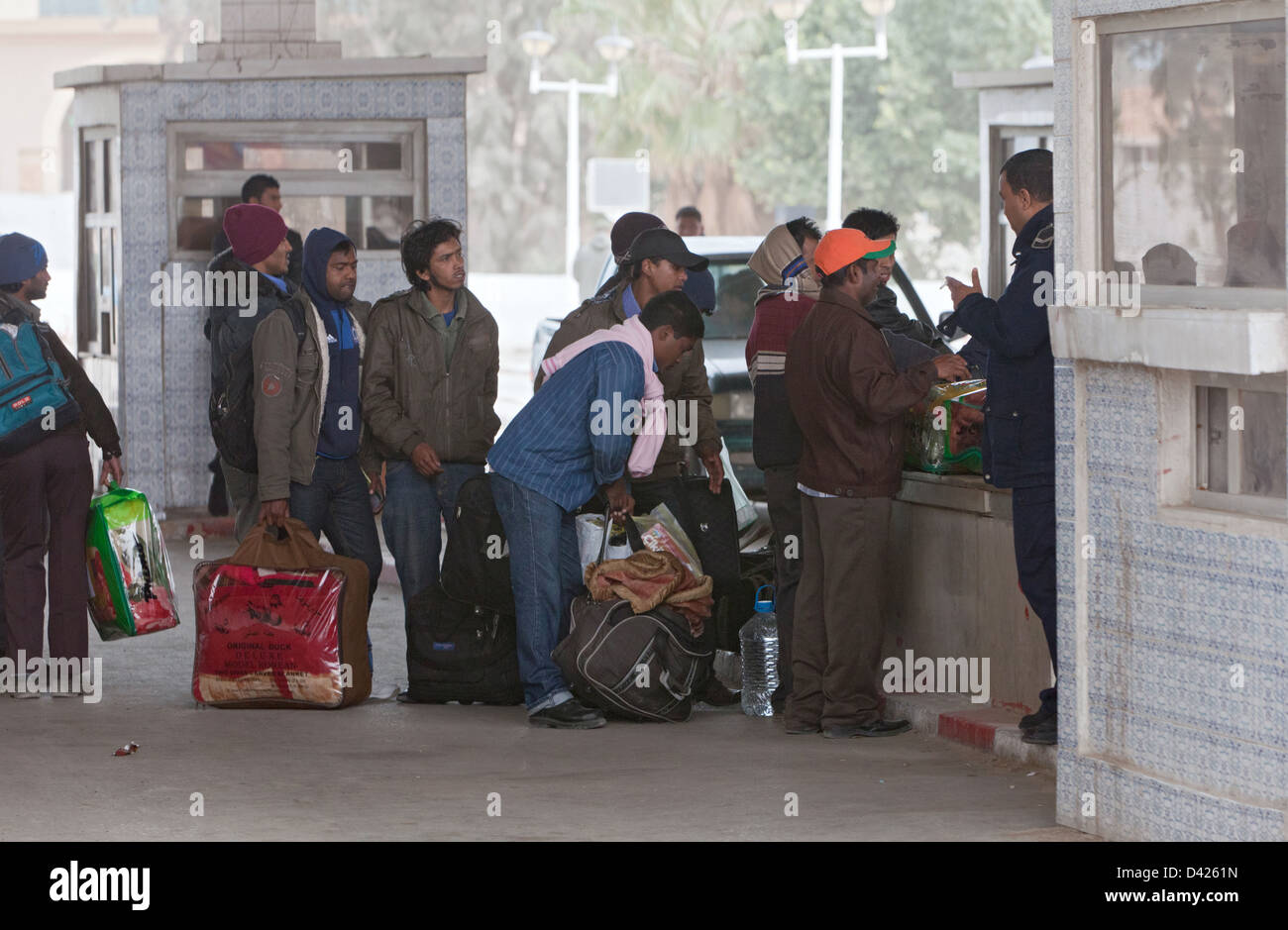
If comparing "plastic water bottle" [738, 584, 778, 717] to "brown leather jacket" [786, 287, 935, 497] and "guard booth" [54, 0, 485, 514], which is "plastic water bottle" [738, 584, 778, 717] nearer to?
"brown leather jacket" [786, 287, 935, 497]

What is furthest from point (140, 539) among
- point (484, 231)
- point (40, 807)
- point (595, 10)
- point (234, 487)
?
point (484, 231)

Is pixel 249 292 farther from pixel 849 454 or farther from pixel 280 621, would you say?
pixel 849 454

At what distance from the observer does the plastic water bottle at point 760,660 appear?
323 inches

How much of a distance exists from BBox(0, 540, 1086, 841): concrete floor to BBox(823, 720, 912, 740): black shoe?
8 cm

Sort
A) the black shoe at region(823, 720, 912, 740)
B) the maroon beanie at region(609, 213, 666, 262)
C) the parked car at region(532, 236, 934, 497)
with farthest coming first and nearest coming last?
the parked car at region(532, 236, 934, 497), the maroon beanie at region(609, 213, 666, 262), the black shoe at region(823, 720, 912, 740)

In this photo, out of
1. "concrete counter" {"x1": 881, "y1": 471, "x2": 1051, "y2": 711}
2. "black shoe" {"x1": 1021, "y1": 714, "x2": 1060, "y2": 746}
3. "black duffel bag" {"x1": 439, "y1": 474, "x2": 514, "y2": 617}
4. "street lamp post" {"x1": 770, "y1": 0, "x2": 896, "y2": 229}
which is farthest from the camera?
"street lamp post" {"x1": 770, "y1": 0, "x2": 896, "y2": 229}

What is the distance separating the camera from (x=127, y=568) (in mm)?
8078

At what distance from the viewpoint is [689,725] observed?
7781 millimetres

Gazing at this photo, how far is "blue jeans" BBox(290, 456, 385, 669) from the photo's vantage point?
26.5 ft

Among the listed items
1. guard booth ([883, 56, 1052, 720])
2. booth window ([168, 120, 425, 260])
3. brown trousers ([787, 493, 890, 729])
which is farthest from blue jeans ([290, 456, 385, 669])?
booth window ([168, 120, 425, 260])

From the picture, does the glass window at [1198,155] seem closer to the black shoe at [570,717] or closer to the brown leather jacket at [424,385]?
the black shoe at [570,717]

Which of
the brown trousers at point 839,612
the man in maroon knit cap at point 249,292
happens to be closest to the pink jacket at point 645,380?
the brown trousers at point 839,612

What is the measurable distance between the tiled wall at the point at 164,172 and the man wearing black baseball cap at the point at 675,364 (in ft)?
14.1
